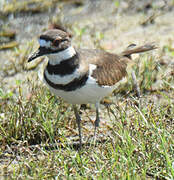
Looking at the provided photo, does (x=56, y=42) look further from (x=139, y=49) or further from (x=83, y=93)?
(x=139, y=49)

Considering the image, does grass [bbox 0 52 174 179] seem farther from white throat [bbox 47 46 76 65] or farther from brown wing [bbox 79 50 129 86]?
white throat [bbox 47 46 76 65]

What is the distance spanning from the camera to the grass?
3201mm

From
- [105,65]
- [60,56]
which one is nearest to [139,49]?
[105,65]

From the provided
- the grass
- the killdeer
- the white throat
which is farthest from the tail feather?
the white throat

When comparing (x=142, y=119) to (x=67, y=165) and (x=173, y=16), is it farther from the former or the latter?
(x=173, y=16)

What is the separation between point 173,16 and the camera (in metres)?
7.01

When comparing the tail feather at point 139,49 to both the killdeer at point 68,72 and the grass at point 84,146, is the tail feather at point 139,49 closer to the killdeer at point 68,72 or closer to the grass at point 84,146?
the grass at point 84,146

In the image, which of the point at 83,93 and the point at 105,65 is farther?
the point at 105,65

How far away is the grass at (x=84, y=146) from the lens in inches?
126

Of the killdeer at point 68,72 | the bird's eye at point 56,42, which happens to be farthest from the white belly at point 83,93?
the bird's eye at point 56,42

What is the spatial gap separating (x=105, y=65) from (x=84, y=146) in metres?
0.85

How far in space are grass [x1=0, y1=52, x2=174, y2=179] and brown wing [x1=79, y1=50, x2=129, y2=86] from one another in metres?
0.36

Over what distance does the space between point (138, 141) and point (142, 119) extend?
0.79 feet

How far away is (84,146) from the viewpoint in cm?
391
